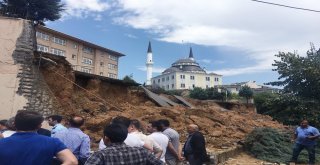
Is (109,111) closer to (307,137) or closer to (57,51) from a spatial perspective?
(307,137)

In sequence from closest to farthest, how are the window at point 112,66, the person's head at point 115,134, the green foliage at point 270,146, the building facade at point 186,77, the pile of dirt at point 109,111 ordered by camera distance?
the person's head at point 115,134
the green foliage at point 270,146
the pile of dirt at point 109,111
the window at point 112,66
the building facade at point 186,77

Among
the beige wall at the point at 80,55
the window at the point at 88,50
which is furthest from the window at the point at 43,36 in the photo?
the window at the point at 88,50

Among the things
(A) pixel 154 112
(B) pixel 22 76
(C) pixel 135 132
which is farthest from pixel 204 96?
(C) pixel 135 132

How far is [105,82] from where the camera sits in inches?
768

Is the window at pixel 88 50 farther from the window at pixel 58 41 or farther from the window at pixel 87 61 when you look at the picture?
the window at pixel 58 41

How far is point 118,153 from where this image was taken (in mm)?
3518

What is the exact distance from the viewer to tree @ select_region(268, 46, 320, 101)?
63.2ft

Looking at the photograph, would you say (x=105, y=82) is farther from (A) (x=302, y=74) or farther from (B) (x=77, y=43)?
(B) (x=77, y=43)

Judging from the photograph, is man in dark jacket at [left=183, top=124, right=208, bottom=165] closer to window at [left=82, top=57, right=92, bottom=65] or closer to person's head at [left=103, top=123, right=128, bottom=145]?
person's head at [left=103, top=123, right=128, bottom=145]

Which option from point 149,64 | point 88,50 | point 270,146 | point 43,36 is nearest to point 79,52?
point 88,50

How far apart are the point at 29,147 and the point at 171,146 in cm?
363

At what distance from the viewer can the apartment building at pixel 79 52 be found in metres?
54.8

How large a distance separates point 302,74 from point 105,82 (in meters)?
9.90

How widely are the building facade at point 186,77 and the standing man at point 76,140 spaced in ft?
307
